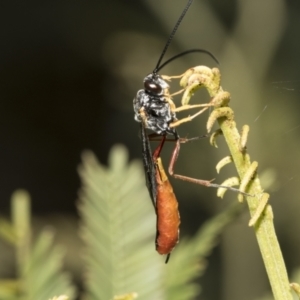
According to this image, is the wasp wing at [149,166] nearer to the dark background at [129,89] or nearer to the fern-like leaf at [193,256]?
the fern-like leaf at [193,256]

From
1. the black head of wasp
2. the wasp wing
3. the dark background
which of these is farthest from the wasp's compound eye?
the dark background

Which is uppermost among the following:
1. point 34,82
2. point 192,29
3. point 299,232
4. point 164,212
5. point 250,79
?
point 34,82

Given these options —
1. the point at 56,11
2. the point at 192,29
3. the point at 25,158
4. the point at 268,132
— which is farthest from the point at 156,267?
the point at 25,158

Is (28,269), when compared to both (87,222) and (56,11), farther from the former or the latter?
(56,11)

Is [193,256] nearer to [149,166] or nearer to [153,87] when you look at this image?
[149,166]

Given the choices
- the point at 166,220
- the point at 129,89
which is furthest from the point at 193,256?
the point at 129,89

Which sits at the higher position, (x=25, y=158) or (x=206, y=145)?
(x=25, y=158)

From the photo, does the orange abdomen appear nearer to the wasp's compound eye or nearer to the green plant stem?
the wasp's compound eye
